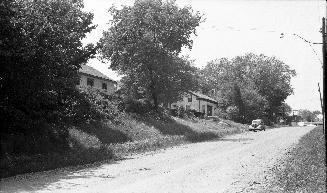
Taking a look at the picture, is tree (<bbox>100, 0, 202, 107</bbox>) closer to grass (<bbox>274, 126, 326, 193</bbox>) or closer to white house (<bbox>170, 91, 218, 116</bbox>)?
Answer: grass (<bbox>274, 126, 326, 193</bbox>)

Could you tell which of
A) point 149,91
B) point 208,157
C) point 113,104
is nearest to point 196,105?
point 149,91

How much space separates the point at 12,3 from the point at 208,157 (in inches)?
512

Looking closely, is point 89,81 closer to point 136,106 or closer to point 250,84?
point 136,106

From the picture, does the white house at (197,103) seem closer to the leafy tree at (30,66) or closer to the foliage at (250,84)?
the foliage at (250,84)

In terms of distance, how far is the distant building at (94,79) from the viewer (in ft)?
173

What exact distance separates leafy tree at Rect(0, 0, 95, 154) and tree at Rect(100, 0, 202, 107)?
62.1ft

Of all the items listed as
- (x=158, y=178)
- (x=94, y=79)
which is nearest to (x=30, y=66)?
(x=158, y=178)

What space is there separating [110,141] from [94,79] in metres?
27.7

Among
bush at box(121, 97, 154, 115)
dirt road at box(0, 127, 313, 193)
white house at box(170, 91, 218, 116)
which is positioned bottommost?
dirt road at box(0, 127, 313, 193)

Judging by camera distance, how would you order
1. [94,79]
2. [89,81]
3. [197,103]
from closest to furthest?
1. [89,81]
2. [94,79]
3. [197,103]

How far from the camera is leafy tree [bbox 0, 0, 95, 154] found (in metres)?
17.7

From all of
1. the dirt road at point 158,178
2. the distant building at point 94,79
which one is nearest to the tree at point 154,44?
the distant building at point 94,79

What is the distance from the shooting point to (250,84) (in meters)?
99.6

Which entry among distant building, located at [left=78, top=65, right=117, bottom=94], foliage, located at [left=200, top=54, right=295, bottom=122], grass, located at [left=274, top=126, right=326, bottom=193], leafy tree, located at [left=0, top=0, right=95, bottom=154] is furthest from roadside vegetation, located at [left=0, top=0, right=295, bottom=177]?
foliage, located at [left=200, top=54, right=295, bottom=122]
